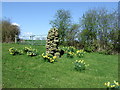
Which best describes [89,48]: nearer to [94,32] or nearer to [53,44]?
[94,32]

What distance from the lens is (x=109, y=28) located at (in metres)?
17.5

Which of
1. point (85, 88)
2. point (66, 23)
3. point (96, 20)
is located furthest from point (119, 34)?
point (85, 88)

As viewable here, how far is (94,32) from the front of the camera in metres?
18.0

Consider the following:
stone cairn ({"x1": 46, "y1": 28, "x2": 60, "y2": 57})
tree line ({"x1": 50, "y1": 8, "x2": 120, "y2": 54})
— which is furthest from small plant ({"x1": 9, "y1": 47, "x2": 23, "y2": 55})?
tree line ({"x1": 50, "y1": 8, "x2": 120, "y2": 54})

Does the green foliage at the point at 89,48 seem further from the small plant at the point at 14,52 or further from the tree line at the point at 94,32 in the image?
the small plant at the point at 14,52

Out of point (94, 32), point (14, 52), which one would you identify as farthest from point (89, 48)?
point (14, 52)

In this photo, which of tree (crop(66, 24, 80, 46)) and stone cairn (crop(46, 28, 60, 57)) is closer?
stone cairn (crop(46, 28, 60, 57))

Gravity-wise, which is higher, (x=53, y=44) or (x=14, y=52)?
(x=53, y=44)

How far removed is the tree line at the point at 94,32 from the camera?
17.2 metres

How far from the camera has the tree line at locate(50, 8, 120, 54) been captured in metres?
17.2

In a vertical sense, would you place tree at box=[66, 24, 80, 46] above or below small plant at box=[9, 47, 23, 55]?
above

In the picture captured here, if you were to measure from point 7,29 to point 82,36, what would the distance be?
1249cm

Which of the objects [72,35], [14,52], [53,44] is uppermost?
[72,35]

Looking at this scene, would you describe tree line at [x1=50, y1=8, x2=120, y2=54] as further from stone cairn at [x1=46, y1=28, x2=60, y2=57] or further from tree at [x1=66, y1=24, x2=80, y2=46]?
stone cairn at [x1=46, y1=28, x2=60, y2=57]
